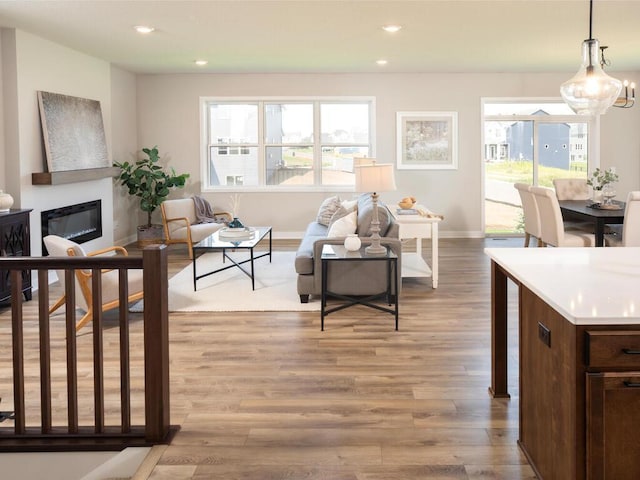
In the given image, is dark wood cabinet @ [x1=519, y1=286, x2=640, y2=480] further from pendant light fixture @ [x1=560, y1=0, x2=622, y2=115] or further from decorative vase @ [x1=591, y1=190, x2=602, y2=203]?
decorative vase @ [x1=591, y1=190, x2=602, y2=203]

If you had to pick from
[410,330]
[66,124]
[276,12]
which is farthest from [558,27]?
[66,124]

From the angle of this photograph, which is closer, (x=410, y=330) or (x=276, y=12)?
(x=410, y=330)

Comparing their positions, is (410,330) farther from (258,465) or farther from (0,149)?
(0,149)

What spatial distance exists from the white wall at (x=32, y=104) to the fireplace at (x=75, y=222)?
85 mm

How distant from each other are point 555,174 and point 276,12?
6045 mm

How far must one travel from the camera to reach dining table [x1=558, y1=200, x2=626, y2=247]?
247 inches

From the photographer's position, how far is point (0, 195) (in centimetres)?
572

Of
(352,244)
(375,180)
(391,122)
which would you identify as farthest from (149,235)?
(375,180)

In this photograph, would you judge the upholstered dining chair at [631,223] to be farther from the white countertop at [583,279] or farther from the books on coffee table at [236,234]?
the books on coffee table at [236,234]

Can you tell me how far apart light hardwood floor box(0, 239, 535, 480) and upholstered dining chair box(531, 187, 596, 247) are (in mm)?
1593

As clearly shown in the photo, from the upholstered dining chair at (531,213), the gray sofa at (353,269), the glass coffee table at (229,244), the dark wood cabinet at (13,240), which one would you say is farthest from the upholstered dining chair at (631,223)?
the dark wood cabinet at (13,240)

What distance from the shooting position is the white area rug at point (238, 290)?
18.8ft

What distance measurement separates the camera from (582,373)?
216cm

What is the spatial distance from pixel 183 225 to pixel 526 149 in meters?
5.25
